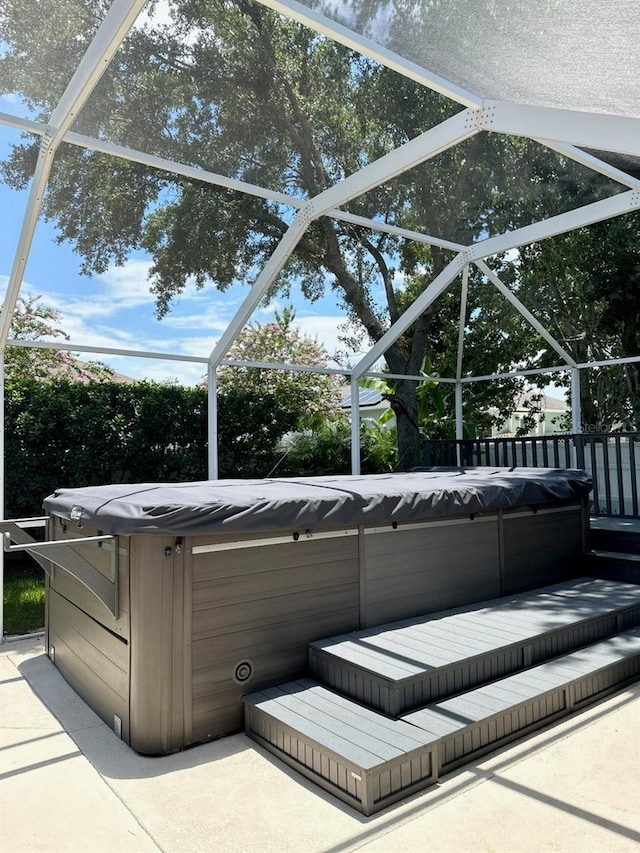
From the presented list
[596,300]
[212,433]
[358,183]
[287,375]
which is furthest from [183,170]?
[596,300]

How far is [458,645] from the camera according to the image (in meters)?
3.20

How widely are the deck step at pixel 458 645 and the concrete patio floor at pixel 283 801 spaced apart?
38 cm

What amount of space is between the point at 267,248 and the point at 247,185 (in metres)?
1.64

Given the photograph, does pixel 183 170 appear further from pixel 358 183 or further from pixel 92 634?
pixel 92 634

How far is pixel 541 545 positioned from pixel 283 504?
258 cm

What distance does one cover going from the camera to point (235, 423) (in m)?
8.35

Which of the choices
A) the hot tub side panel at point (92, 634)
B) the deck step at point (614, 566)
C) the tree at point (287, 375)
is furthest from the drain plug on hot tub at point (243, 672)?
the tree at point (287, 375)

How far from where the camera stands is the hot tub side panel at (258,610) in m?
2.97

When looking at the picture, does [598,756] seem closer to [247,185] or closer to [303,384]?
[247,185]

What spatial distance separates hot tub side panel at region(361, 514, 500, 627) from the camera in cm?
363

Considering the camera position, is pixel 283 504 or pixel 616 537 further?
pixel 616 537

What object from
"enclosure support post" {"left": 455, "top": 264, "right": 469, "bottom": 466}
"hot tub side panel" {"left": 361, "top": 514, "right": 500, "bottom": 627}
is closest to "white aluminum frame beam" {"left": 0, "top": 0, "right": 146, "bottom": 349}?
"hot tub side panel" {"left": 361, "top": 514, "right": 500, "bottom": 627}

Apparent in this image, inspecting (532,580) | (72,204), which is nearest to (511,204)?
(532,580)

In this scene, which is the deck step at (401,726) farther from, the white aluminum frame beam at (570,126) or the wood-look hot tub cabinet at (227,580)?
the white aluminum frame beam at (570,126)
